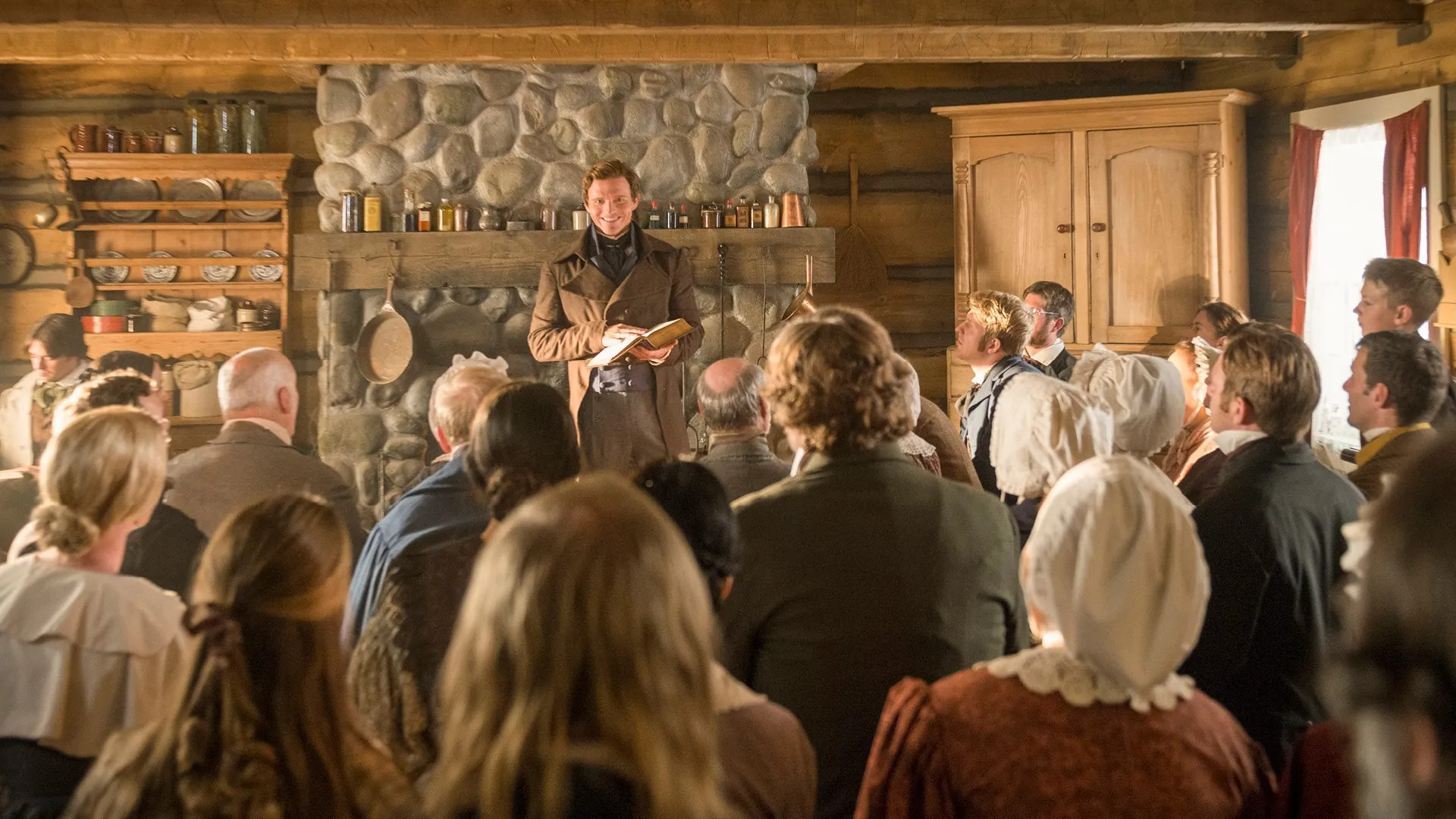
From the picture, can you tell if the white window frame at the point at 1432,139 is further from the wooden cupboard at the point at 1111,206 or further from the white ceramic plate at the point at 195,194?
the white ceramic plate at the point at 195,194

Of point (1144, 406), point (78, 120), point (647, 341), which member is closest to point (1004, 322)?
point (1144, 406)

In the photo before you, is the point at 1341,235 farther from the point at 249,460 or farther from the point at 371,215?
the point at 249,460

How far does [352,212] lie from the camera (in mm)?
5555

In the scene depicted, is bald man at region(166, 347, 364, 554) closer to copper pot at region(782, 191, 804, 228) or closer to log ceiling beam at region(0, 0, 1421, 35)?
log ceiling beam at region(0, 0, 1421, 35)

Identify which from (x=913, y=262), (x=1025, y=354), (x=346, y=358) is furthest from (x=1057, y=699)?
(x=913, y=262)

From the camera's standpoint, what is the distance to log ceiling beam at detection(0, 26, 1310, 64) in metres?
5.25

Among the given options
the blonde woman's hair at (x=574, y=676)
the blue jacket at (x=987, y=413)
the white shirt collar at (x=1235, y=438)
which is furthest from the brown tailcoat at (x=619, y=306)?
the blonde woman's hair at (x=574, y=676)

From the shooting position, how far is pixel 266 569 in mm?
1328

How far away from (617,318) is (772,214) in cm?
139

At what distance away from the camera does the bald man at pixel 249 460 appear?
2.79 metres

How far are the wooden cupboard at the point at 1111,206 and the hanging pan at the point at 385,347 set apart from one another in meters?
2.60

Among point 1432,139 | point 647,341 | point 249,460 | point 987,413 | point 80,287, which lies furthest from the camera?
point 80,287

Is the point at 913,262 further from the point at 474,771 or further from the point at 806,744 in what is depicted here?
the point at 474,771

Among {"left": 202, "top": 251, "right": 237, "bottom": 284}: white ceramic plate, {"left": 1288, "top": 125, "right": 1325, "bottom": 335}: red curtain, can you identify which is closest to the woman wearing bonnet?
{"left": 1288, "top": 125, "right": 1325, "bottom": 335}: red curtain
